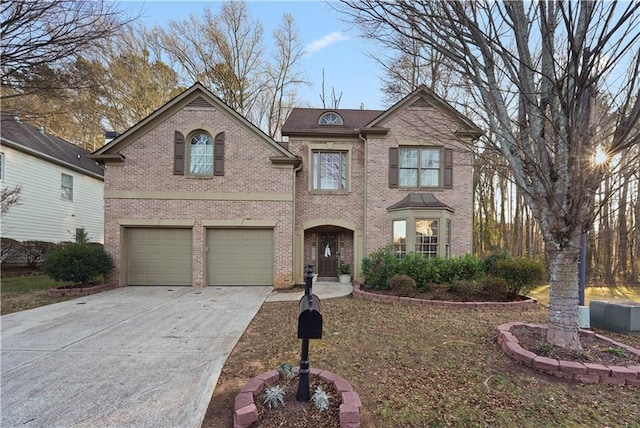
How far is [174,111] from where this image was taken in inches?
427

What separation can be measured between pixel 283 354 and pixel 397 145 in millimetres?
9254

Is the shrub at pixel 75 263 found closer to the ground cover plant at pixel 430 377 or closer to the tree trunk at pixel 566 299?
the ground cover plant at pixel 430 377

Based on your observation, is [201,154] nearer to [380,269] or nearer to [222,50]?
[380,269]

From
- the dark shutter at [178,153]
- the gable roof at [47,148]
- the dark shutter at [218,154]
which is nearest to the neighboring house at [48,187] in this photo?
the gable roof at [47,148]

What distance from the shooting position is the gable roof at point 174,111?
10555 millimetres

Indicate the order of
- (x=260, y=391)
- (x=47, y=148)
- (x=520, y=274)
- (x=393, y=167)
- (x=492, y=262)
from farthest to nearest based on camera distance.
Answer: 1. (x=47, y=148)
2. (x=393, y=167)
3. (x=492, y=262)
4. (x=520, y=274)
5. (x=260, y=391)

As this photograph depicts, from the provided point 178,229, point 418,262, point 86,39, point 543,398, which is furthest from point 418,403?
point 178,229

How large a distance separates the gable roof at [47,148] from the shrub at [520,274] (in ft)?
56.1

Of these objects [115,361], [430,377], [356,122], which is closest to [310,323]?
[430,377]

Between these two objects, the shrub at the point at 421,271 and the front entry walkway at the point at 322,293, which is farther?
the front entry walkway at the point at 322,293

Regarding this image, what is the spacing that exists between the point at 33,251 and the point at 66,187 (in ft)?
16.4

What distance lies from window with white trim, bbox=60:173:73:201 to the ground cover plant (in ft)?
55.9

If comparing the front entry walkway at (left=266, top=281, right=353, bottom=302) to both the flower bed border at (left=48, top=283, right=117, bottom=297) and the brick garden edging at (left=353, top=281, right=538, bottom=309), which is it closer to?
the brick garden edging at (left=353, top=281, right=538, bottom=309)

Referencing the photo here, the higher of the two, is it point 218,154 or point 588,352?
point 218,154
